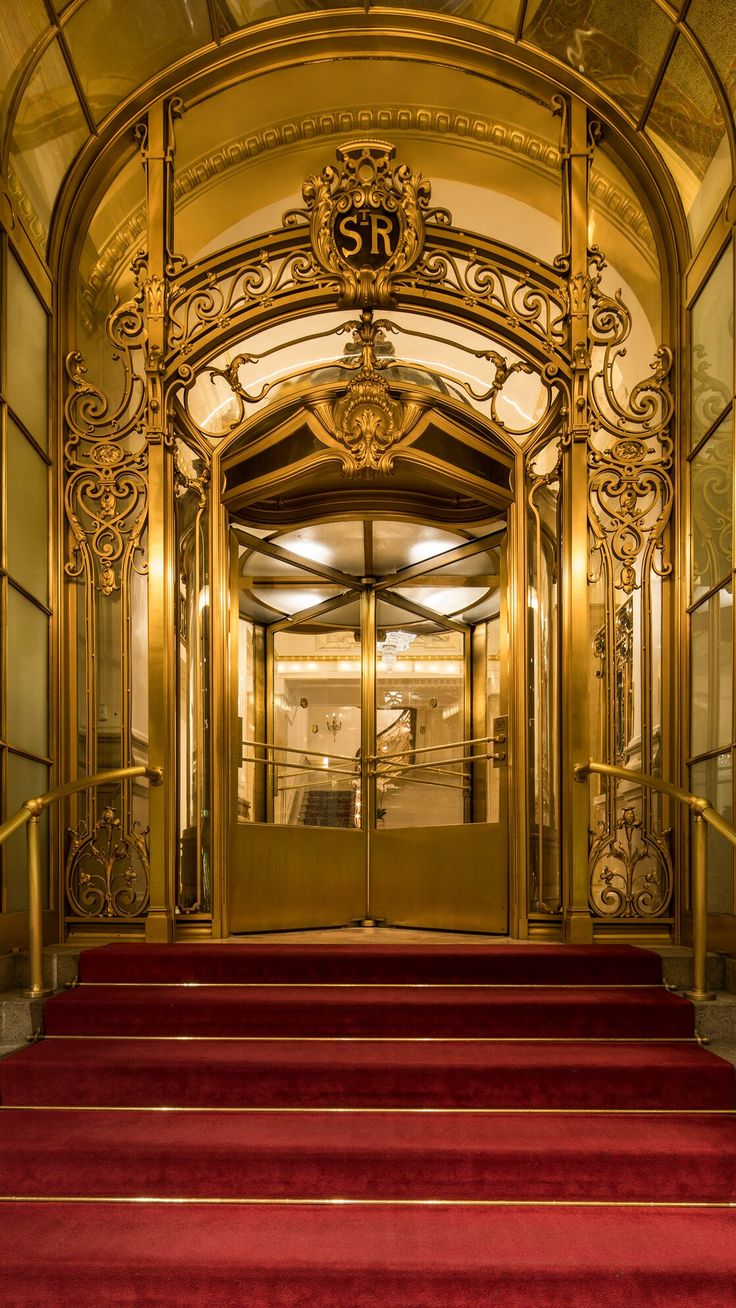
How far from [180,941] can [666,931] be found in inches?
85.8

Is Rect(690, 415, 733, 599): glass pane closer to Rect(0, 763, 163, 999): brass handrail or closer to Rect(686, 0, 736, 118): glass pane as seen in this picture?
Rect(686, 0, 736, 118): glass pane

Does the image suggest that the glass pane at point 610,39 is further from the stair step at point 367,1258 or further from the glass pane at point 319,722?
the stair step at point 367,1258

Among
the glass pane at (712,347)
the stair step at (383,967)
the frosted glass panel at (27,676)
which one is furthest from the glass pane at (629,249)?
the frosted glass panel at (27,676)

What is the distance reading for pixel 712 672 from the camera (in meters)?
4.66

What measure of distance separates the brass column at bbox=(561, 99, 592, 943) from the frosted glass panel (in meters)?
2.33

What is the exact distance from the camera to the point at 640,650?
16.7ft

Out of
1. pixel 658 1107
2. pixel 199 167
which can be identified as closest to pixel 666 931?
pixel 658 1107

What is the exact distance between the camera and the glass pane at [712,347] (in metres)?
4.57

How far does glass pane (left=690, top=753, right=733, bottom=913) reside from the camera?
4367mm

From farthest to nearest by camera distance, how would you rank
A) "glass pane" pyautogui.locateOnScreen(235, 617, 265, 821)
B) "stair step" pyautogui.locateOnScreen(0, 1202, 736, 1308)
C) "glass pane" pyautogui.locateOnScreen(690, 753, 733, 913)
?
"glass pane" pyautogui.locateOnScreen(235, 617, 265, 821) < "glass pane" pyautogui.locateOnScreen(690, 753, 733, 913) < "stair step" pyautogui.locateOnScreen(0, 1202, 736, 1308)

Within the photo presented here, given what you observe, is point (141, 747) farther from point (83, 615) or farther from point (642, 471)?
point (642, 471)

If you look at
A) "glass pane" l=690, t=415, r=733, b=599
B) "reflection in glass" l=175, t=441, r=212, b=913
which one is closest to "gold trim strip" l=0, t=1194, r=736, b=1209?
"reflection in glass" l=175, t=441, r=212, b=913

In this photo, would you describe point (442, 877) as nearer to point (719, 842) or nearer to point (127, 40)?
point (719, 842)

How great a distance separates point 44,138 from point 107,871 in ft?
10.8
